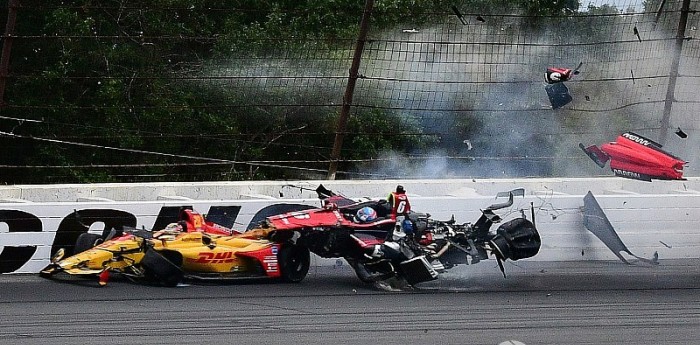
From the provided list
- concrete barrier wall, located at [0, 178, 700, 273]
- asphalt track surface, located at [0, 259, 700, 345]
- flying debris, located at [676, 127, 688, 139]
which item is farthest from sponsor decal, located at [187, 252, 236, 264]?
flying debris, located at [676, 127, 688, 139]

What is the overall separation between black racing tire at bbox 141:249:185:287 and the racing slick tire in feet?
3.07

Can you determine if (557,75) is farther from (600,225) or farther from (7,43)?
(7,43)

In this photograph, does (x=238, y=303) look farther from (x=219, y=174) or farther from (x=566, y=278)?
(x=219, y=174)

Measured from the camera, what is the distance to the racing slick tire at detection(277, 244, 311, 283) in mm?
10125

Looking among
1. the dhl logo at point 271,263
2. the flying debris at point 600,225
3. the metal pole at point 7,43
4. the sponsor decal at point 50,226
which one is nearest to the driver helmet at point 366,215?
the dhl logo at point 271,263

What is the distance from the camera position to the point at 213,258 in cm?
1000

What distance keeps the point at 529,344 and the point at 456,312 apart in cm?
130

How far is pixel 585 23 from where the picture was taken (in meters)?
13.9

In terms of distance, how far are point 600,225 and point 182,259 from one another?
180 inches

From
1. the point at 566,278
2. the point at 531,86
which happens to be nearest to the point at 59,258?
the point at 566,278

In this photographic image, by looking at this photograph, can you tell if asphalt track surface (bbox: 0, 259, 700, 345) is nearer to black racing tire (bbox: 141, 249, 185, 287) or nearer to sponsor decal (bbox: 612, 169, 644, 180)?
black racing tire (bbox: 141, 249, 185, 287)

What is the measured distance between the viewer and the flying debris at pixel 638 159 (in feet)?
38.8

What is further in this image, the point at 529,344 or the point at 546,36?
the point at 546,36

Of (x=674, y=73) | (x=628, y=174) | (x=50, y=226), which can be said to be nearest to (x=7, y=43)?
(x=50, y=226)
